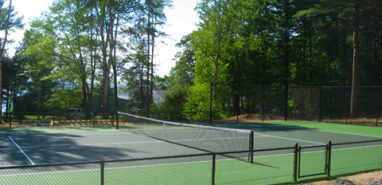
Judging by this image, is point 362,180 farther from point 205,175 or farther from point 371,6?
point 371,6

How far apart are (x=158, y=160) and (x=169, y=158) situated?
4056 mm

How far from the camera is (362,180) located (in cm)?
Result: 947

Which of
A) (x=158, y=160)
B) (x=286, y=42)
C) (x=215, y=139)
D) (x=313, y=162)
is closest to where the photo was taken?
(x=158, y=160)

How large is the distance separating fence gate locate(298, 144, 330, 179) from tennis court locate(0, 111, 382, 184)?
0.02 metres

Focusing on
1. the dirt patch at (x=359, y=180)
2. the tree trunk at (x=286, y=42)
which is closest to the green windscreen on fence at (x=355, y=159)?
the dirt patch at (x=359, y=180)

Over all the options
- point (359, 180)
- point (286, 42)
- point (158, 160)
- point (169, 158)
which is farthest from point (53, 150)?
point (286, 42)

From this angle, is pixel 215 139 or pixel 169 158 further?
pixel 215 139

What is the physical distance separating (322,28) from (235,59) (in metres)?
12.1

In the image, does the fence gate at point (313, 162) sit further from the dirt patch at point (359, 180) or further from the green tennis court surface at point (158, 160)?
the dirt patch at point (359, 180)

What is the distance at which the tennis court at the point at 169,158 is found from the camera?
29.4ft

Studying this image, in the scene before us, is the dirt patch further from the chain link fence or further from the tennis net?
the tennis net

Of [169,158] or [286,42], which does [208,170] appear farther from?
[286,42]

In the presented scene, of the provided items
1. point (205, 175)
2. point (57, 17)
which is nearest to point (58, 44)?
point (57, 17)

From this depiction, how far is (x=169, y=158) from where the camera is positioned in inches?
301
